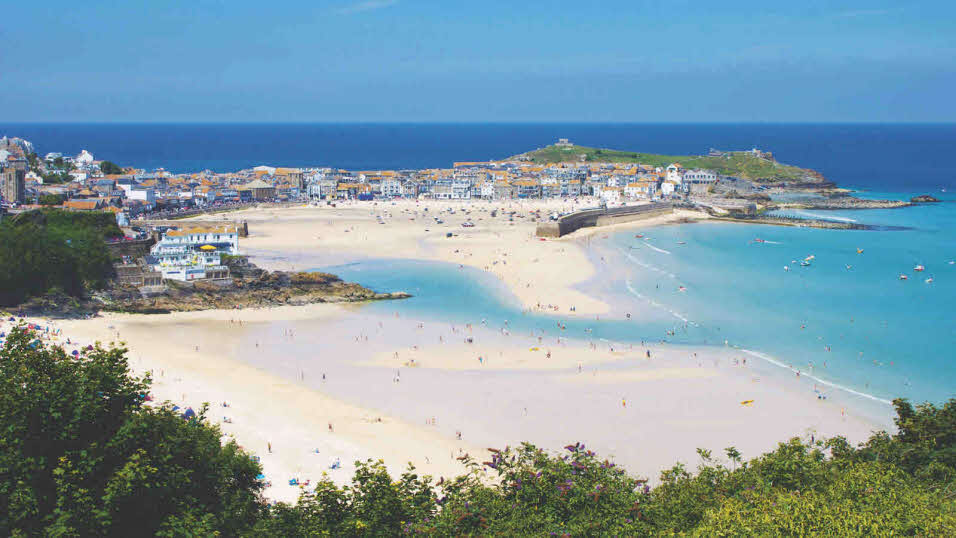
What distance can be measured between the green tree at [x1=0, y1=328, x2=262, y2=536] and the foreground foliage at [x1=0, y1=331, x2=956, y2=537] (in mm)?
19

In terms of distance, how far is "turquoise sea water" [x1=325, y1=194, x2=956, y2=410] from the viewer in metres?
24.3

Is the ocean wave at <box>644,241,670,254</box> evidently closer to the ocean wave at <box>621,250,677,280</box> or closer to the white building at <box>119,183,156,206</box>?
the ocean wave at <box>621,250,677,280</box>

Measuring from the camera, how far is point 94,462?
9.66 meters

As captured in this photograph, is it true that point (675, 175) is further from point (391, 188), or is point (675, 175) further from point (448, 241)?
point (448, 241)

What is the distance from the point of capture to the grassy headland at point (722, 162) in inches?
3413

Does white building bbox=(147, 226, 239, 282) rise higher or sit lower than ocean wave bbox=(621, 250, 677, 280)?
higher

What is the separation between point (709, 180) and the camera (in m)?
79.6

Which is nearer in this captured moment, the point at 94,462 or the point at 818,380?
the point at 94,462

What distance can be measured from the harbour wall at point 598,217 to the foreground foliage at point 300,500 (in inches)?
1565

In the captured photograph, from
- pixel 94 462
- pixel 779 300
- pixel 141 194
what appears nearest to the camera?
pixel 94 462

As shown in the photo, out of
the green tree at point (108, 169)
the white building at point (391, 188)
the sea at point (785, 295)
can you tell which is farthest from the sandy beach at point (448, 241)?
the green tree at point (108, 169)

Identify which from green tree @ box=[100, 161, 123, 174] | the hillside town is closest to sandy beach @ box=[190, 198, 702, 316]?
the hillside town

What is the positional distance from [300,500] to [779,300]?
89.6ft

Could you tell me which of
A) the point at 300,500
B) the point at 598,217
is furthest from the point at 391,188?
the point at 300,500
